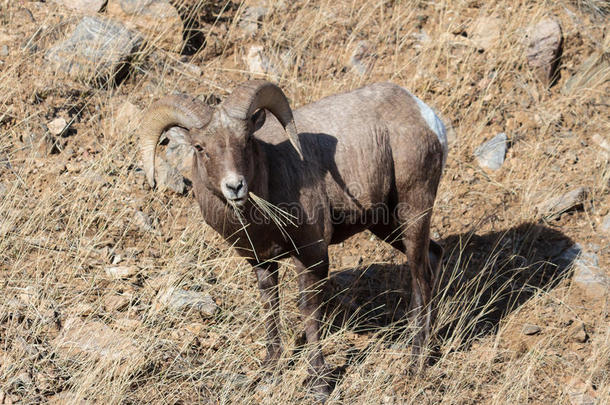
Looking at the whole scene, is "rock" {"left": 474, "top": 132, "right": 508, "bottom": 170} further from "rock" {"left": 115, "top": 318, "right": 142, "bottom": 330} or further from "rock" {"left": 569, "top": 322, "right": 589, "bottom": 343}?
"rock" {"left": 115, "top": 318, "right": 142, "bottom": 330}

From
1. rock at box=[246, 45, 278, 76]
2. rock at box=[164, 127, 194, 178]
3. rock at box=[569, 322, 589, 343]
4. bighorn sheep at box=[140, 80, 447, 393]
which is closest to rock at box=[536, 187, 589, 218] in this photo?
rock at box=[569, 322, 589, 343]

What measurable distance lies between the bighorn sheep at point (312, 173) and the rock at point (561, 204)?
2147mm

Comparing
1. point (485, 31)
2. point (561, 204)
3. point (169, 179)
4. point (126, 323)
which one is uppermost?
point (485, 31)

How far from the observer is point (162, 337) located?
5.87 meters

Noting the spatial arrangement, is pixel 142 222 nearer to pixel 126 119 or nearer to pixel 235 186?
pixel 126 119

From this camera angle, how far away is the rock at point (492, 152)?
9.16 metres

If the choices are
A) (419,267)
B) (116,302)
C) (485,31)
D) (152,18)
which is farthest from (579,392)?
(152,18)

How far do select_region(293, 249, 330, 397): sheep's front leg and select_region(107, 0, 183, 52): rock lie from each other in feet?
15.2

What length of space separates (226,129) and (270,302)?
67.2 inches

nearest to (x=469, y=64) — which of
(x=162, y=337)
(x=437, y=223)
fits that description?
(x=437, y=223)

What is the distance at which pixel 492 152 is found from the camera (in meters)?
9.23

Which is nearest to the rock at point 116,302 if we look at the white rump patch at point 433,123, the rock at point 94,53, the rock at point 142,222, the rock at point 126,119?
the rock at point 142,222

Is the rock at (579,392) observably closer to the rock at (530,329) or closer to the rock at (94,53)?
the rock at (530,329)

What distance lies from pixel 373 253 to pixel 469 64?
3.35 m
